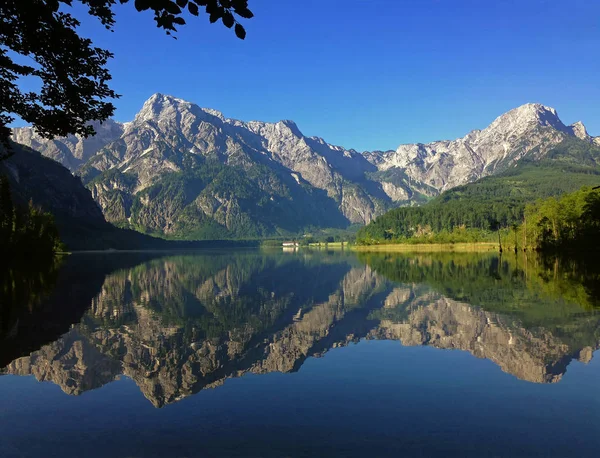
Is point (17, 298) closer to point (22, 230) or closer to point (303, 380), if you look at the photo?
point (303, 380)

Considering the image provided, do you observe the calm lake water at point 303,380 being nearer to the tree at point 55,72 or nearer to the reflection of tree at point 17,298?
the reflection of tree at point 17,298

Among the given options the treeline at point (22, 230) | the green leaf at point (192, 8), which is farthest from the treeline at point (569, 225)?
the treeline at point (22, 230)

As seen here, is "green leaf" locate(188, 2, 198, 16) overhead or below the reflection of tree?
overhead

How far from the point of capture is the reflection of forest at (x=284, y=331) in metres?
21.1

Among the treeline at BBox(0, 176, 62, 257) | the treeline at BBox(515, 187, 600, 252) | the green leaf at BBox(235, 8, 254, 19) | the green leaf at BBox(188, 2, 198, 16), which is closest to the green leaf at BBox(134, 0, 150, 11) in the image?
the green leaf at BBox(188, 2, 198, 16)

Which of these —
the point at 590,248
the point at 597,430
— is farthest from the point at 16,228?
the point at 590,248

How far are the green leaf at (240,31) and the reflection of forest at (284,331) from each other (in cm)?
1419

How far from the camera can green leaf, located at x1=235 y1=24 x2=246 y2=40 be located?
883 centimetres

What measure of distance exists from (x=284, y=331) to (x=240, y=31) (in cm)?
2555

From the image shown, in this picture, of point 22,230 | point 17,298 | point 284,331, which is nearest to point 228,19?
point 284,331

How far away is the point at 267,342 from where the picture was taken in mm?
27844

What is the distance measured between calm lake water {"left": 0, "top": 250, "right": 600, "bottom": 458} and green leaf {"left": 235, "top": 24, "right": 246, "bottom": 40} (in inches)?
432

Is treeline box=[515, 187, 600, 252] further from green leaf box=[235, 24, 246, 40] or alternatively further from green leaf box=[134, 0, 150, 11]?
green leaf box=[134, 0, 150, 11]

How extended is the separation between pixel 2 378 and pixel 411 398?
1872 cm
